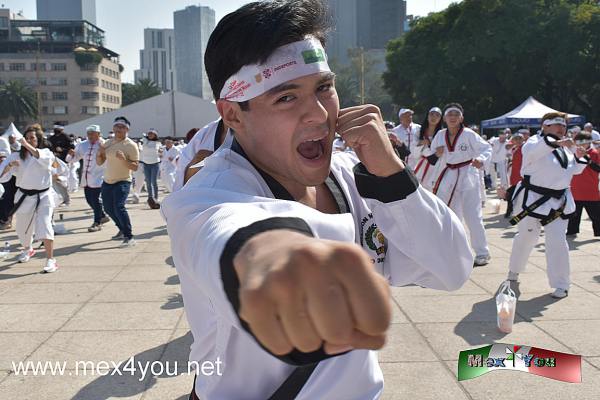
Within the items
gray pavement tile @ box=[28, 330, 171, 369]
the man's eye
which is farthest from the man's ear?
gray pavement tile @ box=[28, 330, 171, 369]

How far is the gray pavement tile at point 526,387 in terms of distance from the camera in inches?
142

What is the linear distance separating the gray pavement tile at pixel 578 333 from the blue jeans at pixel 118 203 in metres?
6.66

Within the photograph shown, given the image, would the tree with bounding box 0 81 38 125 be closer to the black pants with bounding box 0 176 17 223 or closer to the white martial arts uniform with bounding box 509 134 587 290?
the black pants with bounding box 0 176 17 223

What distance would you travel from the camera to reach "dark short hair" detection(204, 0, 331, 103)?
1.52 meters

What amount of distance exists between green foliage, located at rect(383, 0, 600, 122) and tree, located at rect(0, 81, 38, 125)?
217 feet

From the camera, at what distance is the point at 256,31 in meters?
1.53

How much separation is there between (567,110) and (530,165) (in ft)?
122

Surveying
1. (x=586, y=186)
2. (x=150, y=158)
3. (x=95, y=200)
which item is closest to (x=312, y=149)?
(x=586, y=186)

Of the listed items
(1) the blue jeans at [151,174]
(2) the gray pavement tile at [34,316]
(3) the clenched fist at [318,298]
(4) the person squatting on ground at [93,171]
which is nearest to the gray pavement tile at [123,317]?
(2) the gray pavement tile at [34,316]

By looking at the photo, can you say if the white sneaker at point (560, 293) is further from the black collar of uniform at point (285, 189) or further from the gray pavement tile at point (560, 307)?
the black collar of uniform at point (285, 189)

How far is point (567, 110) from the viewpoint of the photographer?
129 ft

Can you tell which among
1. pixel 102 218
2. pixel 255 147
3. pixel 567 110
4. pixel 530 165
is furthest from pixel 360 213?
pixel 567 110

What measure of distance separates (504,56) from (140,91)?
88307mm

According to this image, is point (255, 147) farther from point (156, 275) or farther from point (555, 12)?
point (555, 12)
